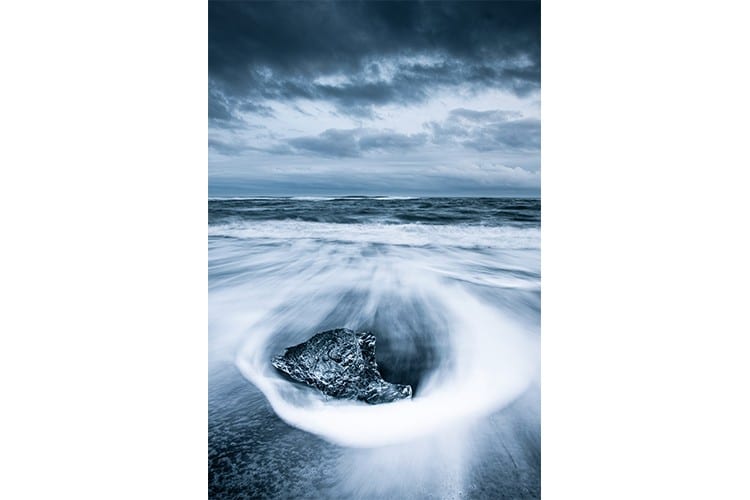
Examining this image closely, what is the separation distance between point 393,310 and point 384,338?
131 millimetres

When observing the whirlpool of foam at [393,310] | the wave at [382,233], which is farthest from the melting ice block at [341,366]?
the wave at [382,233]

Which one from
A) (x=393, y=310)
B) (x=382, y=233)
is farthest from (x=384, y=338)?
(x=382, y=233)

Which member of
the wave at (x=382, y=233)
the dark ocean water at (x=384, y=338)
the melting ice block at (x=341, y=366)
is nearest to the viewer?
the dark ocean water at (x=384, y=338)

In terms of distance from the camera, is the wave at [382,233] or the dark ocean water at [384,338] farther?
the wave at [382,233]

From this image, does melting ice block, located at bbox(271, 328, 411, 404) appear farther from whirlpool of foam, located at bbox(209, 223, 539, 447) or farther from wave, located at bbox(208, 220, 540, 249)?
wave, located at bbox(208, 220, 540, 249)

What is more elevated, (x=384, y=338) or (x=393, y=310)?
(x=393, y=310)

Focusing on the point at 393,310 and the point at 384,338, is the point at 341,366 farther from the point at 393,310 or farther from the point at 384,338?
the point at 393,310

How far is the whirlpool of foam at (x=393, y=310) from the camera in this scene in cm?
150

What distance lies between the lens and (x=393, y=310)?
166 cm

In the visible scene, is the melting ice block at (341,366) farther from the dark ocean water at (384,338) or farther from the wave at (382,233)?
the wave at (382,233)
